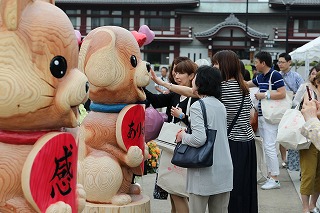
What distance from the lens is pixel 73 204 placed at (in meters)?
2.26

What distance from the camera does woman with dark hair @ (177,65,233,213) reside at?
3.36m

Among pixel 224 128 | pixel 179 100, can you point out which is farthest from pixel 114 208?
pixel 179 100

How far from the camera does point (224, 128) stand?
348 centimetres

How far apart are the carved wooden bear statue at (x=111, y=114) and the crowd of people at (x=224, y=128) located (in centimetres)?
39

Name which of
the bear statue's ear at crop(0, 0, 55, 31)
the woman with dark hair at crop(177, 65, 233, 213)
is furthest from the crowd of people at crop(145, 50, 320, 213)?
the bear statue's ear at crop(0, 0, 55, 31)

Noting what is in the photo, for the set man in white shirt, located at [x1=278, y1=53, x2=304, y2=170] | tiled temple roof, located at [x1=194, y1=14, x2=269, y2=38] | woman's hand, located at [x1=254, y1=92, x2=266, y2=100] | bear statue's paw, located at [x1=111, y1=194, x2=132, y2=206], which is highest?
tiled temple roof, located at [x1=194, y1=14, x2=269, y2=38]

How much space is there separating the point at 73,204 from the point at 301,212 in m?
3.66

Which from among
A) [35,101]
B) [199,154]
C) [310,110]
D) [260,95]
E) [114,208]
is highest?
[35,101]

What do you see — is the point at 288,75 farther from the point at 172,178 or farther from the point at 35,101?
the point at 35,101

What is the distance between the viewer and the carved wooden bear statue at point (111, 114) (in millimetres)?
3549

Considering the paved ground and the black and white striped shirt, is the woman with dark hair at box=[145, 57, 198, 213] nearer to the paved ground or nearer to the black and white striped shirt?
the black and white striped shirt

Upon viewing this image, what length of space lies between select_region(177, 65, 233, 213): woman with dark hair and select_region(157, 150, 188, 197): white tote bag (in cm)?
56

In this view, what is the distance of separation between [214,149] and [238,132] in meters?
0.71

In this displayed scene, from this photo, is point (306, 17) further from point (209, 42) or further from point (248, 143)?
point (248, 143)
